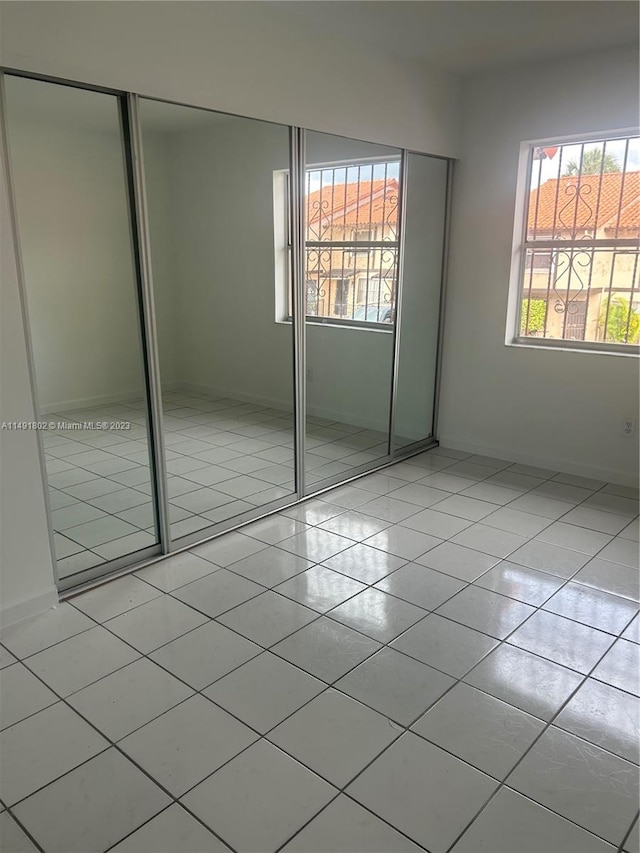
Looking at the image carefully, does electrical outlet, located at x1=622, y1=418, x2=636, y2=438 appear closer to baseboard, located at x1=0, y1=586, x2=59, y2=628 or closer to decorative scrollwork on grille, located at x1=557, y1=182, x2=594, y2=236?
decorative scrollwork on grille, located at x1=557, y1=182, x2=594, y2=236

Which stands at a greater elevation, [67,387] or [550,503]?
[67,387]

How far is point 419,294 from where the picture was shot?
4395 mm

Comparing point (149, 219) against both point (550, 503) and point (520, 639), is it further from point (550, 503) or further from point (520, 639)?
point (550, 503)

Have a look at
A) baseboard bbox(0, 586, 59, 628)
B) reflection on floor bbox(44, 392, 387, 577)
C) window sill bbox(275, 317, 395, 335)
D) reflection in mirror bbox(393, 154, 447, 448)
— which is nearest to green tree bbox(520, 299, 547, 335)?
reflection in mirror bbox(393, 154, 447, 448)

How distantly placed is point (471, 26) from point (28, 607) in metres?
3.48

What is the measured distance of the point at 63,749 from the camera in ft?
6.15

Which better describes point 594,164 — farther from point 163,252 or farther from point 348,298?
point 163,252

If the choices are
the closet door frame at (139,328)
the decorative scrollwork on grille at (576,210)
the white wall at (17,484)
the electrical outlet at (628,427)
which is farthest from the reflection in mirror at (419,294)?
the white wall at (17,484)

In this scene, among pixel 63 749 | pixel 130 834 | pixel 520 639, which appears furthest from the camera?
pixel 520 639

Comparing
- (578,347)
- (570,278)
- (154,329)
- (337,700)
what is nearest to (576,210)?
(570,278)

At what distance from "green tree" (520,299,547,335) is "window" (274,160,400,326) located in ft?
3.21

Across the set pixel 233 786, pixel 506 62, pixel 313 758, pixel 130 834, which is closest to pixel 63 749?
pixel 130 834

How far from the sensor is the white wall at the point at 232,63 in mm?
2219

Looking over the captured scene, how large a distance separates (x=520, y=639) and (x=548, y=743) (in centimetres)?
54
